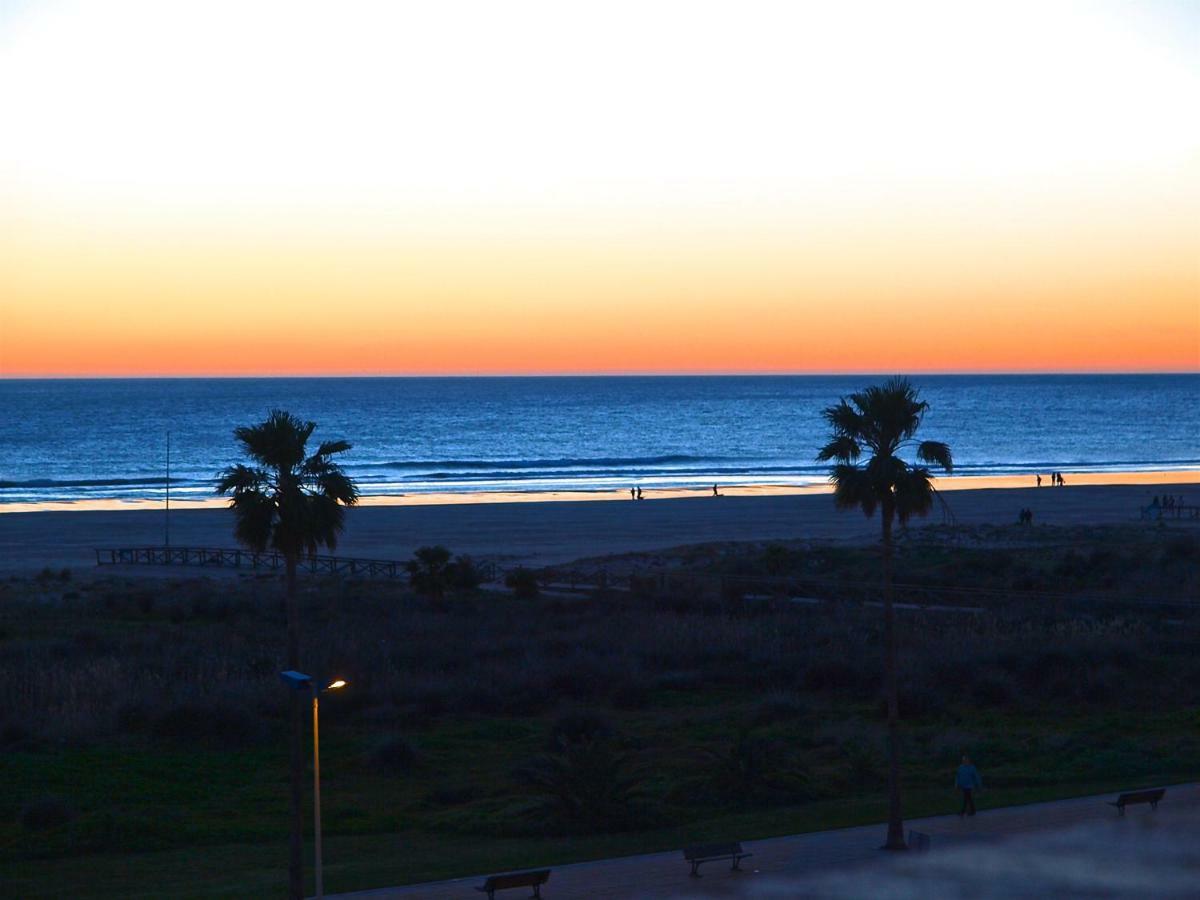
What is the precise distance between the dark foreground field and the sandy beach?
12.9 metres

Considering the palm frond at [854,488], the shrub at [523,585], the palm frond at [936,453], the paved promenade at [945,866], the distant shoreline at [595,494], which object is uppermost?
the palm frond at [936,453]

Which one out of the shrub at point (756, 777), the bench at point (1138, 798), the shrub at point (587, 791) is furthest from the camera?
the shrub at point (756, 777)

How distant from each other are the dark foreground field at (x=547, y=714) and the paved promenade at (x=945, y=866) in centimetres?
114

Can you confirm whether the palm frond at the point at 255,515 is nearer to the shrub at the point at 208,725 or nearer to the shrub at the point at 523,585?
the shrub at the point at 208,725

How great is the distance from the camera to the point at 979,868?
16359 millimetres

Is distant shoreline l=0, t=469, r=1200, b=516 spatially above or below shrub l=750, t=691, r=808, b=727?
above

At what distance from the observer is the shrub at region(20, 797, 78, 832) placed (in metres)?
20.1

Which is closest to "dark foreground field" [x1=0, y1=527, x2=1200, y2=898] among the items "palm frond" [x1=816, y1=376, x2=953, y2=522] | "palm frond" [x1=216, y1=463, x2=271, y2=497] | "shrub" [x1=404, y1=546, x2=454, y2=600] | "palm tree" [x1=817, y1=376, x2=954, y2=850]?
"shrub" [x1=404, y1=546, x2=454, y2=600]

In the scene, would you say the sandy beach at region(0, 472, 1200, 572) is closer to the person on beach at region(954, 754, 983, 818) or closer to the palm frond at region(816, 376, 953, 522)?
the person on beach at region(954, 754, 983, 818)

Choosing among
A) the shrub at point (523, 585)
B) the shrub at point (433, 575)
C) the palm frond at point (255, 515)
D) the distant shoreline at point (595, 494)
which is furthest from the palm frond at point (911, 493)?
the distant shoreline at point (595, 494)

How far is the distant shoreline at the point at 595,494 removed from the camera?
79.4 m

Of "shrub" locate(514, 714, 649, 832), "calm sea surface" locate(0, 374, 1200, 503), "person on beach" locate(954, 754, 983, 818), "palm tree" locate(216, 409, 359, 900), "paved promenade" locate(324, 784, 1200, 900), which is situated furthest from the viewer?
"calm sea surface" locate(0, 374, 1200, 503)

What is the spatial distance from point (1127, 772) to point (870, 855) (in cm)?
765

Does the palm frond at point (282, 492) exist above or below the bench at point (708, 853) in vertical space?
above
